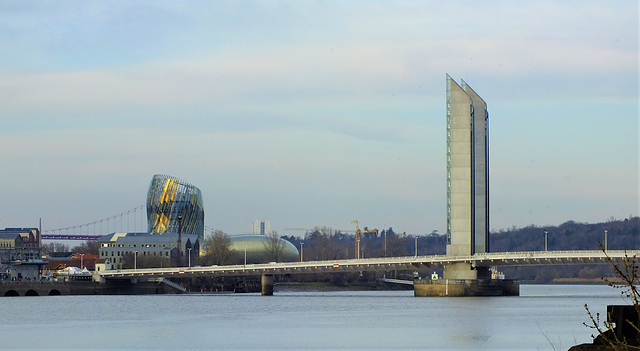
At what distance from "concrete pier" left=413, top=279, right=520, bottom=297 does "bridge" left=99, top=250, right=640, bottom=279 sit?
5.86ft

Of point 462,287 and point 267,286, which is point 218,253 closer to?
point 267,286

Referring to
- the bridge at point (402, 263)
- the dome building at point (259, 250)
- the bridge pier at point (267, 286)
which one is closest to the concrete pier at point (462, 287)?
the bridge at point (402, 263)

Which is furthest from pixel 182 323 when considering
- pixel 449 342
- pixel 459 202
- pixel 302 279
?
pixel 302 279

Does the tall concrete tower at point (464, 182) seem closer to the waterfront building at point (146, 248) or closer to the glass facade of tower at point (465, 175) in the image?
the glass facade of tower at point (465, 175)

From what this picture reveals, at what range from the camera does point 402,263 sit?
357 feet

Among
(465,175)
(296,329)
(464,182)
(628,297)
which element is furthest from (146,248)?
(628,297)

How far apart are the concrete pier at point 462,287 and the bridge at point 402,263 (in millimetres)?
1786

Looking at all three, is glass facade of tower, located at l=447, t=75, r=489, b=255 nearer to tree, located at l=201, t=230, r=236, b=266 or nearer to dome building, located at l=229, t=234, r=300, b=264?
tree, located at l=201, t=230, r=236, b=266

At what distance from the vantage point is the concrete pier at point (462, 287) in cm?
10500

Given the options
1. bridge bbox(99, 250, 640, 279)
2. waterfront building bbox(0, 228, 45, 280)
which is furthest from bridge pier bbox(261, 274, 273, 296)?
waterfront building bbox(0, 228, 45, 280)

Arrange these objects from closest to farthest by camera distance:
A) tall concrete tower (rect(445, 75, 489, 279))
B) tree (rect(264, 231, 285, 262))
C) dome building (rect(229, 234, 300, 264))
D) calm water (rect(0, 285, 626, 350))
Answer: calm water (rect(0, 285, 626, 350)) → tall concrete tower (rect(445, 75, 489, 279)) → tree (rect(264, 231, 285, 262)) → dome building (rect(229, 234, 300, 264))

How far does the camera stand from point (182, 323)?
2325 inches

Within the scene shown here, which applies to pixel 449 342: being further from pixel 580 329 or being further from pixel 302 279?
pixel 302 279

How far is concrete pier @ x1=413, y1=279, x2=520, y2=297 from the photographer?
344 feet
